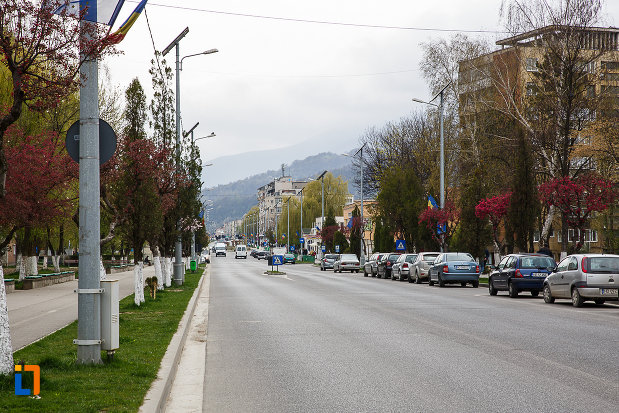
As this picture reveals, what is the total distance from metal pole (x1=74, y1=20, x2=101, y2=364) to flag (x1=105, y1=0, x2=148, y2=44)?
1.00 ft

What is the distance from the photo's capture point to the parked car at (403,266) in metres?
43.7

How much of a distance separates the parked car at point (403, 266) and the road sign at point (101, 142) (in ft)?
110

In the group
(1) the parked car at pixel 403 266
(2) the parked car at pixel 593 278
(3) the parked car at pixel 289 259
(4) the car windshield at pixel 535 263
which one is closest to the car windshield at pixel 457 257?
(1) the parked car at pixel 403 266

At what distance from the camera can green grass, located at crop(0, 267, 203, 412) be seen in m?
7.39

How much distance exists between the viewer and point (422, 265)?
40.1m

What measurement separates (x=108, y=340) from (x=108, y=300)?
0.51 m

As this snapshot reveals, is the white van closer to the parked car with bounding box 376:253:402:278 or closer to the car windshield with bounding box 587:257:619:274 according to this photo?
the parked car with bounding box 376:253:402:278

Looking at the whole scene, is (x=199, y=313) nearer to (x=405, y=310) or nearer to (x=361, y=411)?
(x=405, y=310)

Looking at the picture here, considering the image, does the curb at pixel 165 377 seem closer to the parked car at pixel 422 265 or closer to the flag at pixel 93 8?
the flag at pixel 93 8

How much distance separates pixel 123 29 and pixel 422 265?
102ft

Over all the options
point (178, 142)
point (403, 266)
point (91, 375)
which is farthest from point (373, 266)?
point (91, 375)

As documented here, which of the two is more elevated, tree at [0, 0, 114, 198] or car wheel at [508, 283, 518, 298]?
tree at [0, 0, 114, 198]

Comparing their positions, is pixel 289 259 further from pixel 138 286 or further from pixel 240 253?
pixel 138 286

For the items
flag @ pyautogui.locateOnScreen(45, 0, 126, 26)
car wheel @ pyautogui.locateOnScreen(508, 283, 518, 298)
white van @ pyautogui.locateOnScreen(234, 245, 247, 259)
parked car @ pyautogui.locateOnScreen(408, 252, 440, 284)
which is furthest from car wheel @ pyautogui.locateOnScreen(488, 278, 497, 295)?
white van @ pyautogui.locateOnScreen(234, 245, 247, 259)
